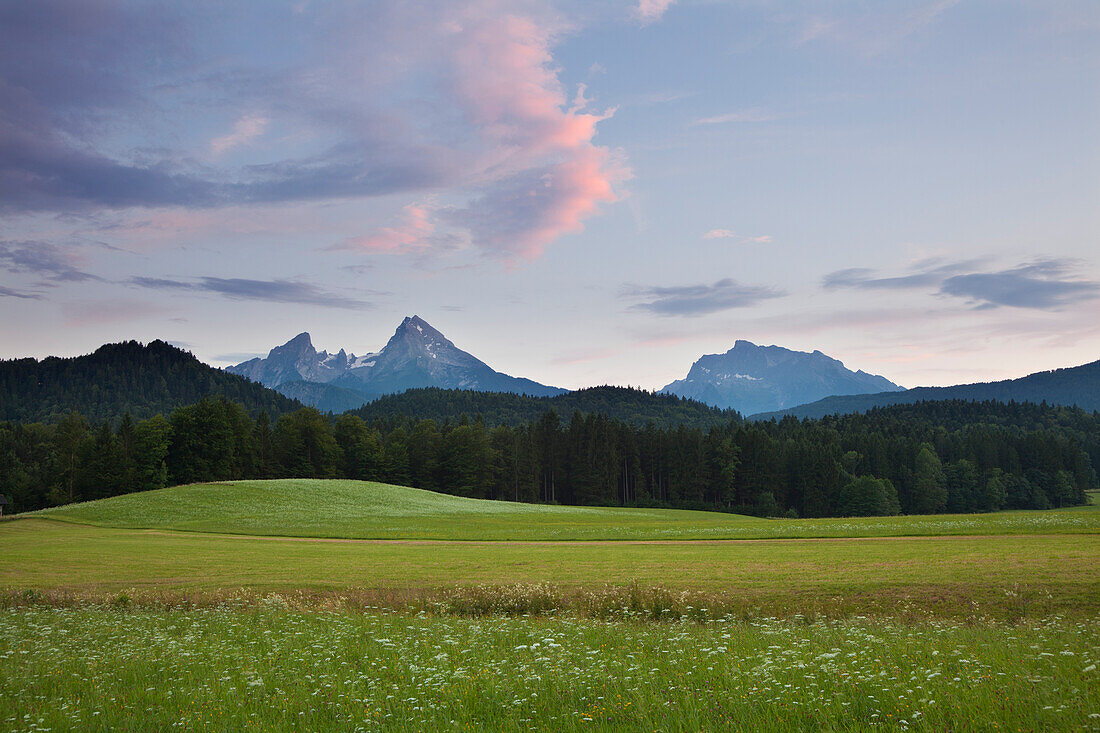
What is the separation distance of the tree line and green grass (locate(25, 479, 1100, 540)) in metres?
33.2

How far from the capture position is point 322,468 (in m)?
127

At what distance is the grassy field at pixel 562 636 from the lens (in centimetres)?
816

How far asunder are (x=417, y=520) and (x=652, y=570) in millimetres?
45324

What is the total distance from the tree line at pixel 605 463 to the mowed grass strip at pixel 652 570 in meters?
79.6

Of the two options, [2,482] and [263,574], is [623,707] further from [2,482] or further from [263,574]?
[2,482]

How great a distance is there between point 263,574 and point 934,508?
449 feet

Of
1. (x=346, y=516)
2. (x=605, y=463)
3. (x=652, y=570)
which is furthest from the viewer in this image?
(x=605, y=463)

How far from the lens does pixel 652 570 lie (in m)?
29.1

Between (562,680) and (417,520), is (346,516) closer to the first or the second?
(417,520)

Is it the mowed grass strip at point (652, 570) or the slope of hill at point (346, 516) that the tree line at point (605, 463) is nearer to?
the slope of hill at point (346, 516)

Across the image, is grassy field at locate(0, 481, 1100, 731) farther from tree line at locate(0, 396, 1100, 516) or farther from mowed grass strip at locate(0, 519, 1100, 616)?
tree line at locate(0, 396, 1100, 516)

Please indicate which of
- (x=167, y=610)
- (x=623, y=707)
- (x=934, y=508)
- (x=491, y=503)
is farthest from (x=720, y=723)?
(x=934, y=508)

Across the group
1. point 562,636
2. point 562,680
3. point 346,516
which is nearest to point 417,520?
point 346,516

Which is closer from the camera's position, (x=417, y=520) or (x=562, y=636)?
(x=562, y=636)
